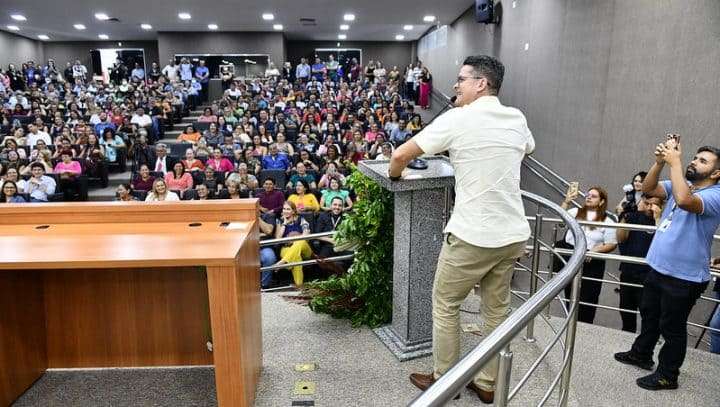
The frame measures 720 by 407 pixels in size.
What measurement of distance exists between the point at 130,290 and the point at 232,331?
2.82 feet

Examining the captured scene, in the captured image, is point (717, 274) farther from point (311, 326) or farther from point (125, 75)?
point (125, 75)

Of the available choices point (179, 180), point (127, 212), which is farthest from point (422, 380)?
point (179, 180)

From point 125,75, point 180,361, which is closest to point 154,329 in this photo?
point 180,361

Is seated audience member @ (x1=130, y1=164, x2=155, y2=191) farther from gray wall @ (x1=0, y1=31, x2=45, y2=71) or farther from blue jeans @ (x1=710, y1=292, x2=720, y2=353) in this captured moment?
gray wall @ (x1=0, y1=31, x2=45, y2=71)

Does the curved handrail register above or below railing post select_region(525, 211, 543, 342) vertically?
above

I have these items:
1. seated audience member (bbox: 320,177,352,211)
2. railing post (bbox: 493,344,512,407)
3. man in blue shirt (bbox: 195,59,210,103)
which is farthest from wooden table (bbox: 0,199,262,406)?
man in blue shirt (bbox: 195,59,210,103)

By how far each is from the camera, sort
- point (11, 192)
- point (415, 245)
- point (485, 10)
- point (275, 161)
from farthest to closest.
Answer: point (485, 10) → point (275, 161) → point (11, 192) → point (415, 245)

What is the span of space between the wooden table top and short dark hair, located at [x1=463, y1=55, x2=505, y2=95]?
1.17m

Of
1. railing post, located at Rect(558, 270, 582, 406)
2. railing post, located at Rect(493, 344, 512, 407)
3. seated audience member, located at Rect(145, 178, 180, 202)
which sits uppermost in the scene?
railing post, located at Rect(493, 344, 512, 407)

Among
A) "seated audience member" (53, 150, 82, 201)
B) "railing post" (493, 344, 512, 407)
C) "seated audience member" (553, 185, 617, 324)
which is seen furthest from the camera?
"seated audience member" (53, 150, 82, 201)

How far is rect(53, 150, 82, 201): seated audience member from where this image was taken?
8.38 meters

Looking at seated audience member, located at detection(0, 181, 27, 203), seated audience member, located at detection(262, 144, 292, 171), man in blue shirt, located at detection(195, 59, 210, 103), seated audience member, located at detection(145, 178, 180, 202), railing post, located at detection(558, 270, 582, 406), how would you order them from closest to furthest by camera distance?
railing post, located at detection(558, 270, 582, 406) → seated audience member, located at detection(145, 178, 180, 202) → seated audience member, located at detection(0, 181, 27, 203) → seated audience member, located at detection(262, 144, 292, 171) → man in blue shirt, located at detection(195, 59, 210, 103)

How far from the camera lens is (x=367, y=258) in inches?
120

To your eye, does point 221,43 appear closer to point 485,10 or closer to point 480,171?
point 485,10
